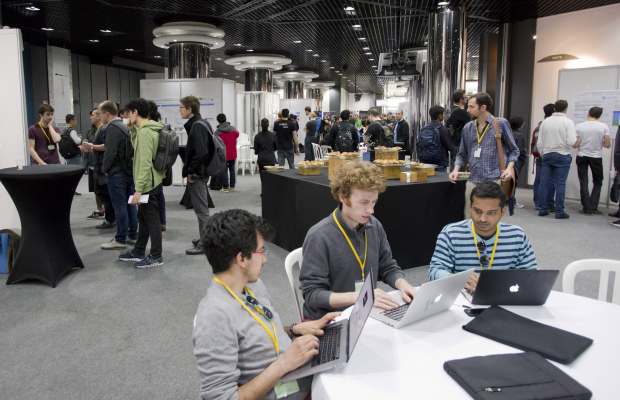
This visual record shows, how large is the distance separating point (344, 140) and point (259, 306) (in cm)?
662

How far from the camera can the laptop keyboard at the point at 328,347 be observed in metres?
1.28

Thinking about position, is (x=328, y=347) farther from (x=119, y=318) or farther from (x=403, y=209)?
(x=403, y=209)

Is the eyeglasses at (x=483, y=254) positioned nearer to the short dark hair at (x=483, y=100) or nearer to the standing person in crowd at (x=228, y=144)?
the short dark hair at (x=483, y=100)

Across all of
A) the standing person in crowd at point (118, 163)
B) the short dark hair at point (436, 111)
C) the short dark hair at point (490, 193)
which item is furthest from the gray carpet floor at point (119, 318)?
the short dark hair at point (436, 111)

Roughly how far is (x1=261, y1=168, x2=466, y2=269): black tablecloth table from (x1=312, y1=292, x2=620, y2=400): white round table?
230 centimetres

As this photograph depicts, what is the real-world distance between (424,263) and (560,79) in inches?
215

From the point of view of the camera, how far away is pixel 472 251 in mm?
2068

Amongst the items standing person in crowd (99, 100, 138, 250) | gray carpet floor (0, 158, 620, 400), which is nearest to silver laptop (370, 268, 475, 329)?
gray carpet floor (0, 158, 620, 400)

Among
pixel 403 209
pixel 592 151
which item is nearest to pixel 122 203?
pixel 403 209

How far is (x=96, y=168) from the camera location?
5559mm

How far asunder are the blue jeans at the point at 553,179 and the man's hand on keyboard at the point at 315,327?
609 centimetres

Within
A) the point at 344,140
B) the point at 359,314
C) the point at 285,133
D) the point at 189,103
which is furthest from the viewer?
the point at 285,133

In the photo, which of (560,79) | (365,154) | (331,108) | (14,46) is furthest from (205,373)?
(331,108)

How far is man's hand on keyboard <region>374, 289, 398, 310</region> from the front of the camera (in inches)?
65.5
